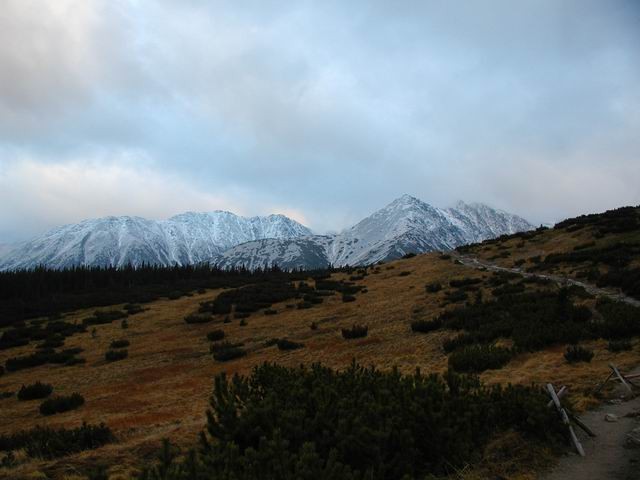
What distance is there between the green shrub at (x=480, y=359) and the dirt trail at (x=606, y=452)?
429 centimetres

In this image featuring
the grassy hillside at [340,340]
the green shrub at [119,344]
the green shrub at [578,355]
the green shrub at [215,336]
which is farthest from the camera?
the green shrub at [119,344]

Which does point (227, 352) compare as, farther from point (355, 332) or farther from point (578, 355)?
point (578, 355)

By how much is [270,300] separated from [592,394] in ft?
98.6

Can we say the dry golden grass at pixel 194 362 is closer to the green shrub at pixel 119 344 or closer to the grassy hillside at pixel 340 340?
the grassy hillside at pixel 340 340

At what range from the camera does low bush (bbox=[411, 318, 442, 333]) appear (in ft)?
67.1

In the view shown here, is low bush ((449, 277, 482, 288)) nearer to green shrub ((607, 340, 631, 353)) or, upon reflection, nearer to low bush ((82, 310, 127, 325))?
green shrub ((607, 340, 631, 353))

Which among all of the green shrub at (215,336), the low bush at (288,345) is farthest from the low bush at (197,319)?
the low bush at (288,345)

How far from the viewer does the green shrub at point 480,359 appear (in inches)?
527

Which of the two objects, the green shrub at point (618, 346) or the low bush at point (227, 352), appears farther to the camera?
the low bush at point (227, 352)

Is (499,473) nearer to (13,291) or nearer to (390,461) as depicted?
(390,461)

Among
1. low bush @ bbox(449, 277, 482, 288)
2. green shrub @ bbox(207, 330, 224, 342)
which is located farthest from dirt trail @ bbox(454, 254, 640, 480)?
green shrub @ bbox(207, 330, 224, 342)

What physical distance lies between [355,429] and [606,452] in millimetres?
4334

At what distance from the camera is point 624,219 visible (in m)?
37.2

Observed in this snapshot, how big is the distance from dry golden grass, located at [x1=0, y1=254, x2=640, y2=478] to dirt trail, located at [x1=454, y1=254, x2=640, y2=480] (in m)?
0.71
